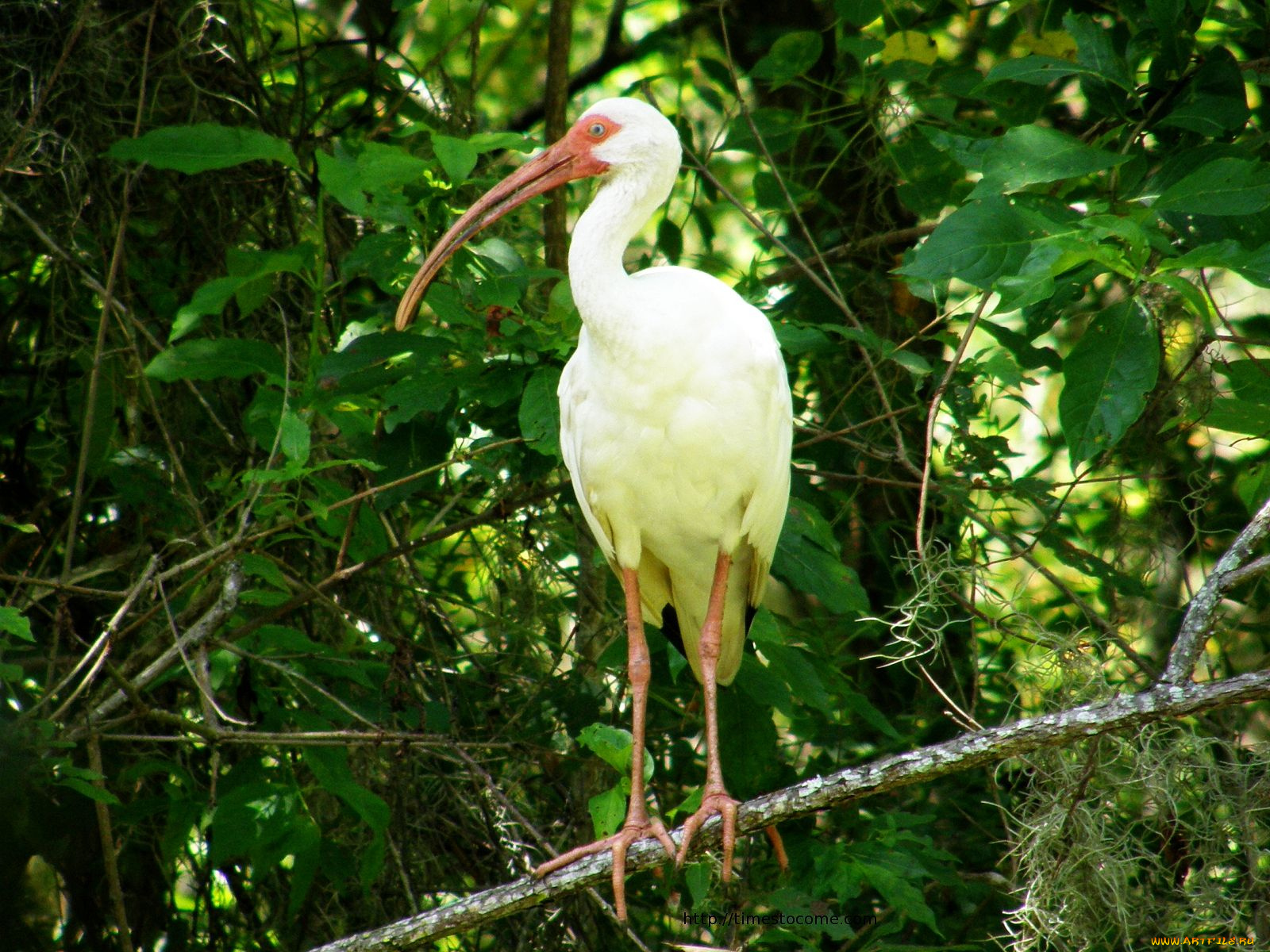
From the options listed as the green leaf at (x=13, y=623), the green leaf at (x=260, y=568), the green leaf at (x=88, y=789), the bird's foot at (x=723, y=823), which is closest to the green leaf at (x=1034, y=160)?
the bird's foot at (x=723, y=823)

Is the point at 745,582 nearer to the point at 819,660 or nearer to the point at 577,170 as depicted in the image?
the point at 819,660

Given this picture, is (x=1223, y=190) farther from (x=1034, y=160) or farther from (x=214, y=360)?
(x=214, y=360)

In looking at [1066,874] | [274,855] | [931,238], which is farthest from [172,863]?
[931,238]

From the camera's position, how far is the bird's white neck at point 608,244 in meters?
3.39

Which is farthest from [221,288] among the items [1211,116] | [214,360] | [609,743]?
[1211,116]

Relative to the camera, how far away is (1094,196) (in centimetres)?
421

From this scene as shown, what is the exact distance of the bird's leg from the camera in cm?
320

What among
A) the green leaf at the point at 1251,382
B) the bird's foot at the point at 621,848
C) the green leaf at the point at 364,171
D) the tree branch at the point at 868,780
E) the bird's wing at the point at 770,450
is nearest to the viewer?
the tree branch at the point at 868,780

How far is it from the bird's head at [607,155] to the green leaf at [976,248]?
934 mm

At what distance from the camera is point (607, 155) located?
144 inches

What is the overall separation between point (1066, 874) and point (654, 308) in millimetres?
1884

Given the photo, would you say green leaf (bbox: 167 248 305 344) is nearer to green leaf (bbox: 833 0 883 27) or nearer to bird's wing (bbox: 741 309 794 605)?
bird's wing (bbox: 741 309 794 605)

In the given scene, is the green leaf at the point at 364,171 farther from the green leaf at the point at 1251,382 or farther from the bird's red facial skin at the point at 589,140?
the green leaf at the point at 1251,382

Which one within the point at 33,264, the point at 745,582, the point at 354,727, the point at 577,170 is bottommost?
the point at 354,727
